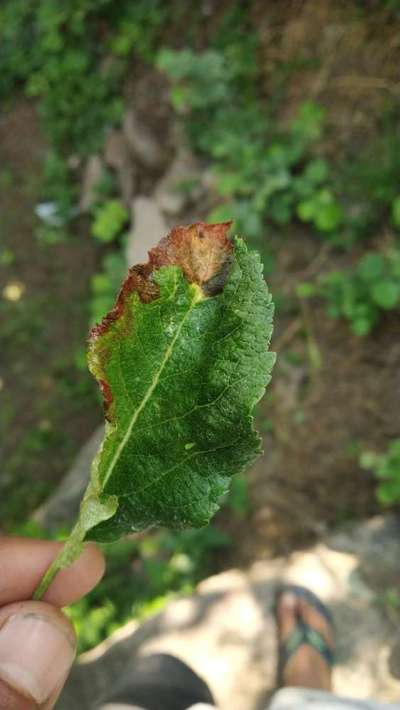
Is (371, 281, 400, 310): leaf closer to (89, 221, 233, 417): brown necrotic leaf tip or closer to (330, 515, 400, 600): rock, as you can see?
(330, 515, 400, 600): rock

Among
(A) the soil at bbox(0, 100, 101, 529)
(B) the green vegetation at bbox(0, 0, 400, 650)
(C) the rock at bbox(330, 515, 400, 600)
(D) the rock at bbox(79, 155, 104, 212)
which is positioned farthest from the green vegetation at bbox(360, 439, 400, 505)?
(D) the rock at bbox(79, 155, 104, 212)

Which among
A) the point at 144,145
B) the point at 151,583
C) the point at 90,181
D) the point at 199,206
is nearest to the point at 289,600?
the point at 151,583

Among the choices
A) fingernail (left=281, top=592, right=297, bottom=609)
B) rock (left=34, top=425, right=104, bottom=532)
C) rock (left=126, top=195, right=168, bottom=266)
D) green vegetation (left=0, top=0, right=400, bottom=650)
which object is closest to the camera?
fingernail (left=281, top=592, right=297, bottom=609)

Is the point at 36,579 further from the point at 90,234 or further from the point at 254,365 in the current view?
the point at 90,234

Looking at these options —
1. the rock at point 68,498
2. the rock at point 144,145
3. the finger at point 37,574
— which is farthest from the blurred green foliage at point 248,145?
the finger at point 37,574

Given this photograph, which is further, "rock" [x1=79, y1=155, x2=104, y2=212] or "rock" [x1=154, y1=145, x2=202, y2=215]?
"rock" [x1=79, y1=155, x2=104, y2=212]

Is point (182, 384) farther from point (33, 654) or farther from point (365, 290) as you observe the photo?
point (365, 290)

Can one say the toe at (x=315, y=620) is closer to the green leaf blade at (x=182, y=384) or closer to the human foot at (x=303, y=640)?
the human foot at (x=303, y=640)

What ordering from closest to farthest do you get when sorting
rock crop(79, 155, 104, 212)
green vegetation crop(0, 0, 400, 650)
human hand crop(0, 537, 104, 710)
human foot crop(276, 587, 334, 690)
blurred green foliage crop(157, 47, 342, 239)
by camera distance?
human hand crop(0, 537, 104, 710) → human foot crop(276, 587, 334, 690) → green vegetation crop(0, 0, 400, 650) → blurred green foliage crop(157, 47, 342, 239) → rock crop(79, 155, 104, 212)
